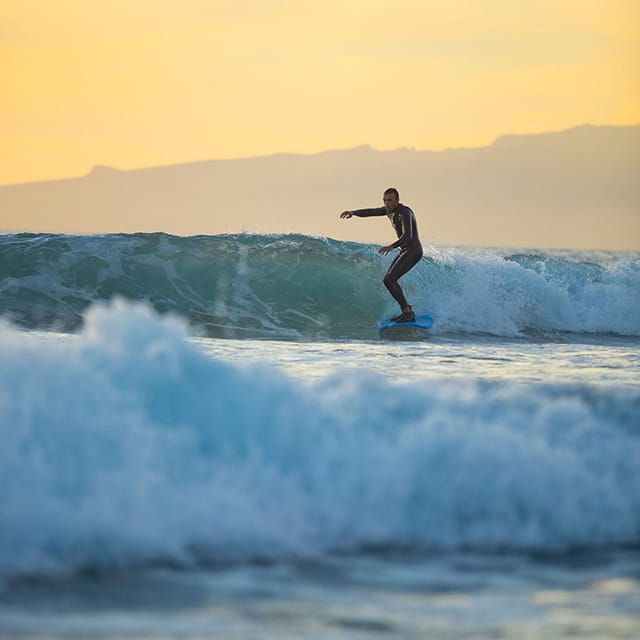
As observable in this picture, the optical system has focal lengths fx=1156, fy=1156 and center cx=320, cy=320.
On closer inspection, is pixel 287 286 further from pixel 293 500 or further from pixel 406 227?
pixel 293 500

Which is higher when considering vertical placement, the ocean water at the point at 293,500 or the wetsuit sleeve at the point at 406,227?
the wetsuit sleeve at the point at 406,227

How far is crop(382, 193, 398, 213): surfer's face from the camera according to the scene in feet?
50.2

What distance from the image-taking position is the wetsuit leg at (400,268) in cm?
1580

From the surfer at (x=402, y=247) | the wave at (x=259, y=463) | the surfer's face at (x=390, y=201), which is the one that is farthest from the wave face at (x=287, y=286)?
the wave at (x=259, y=463)

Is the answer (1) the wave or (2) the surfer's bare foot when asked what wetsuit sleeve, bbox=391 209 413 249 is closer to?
(2) the surfer's bare foot

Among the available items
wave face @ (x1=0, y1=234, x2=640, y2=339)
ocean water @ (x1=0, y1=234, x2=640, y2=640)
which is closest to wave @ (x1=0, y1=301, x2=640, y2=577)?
ocean water @ (x1=0, y1=234, x2=640, y2=640)

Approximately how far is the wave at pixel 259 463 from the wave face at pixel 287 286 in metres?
8.57

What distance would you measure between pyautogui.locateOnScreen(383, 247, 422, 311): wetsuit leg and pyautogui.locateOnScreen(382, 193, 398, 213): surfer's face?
668 millimetres

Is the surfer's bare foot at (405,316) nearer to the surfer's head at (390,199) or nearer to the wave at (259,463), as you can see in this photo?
the surfer's head at (390,199)

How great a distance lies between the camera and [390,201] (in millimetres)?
15383

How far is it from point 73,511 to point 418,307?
13.3 m

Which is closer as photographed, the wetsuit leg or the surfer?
the surfer

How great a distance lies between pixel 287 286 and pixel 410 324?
12.2 ft

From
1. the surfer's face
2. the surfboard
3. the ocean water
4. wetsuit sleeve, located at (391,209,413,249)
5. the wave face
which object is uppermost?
the surfer's face
